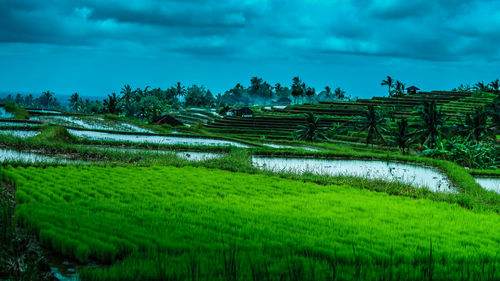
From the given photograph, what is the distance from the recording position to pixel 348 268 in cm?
504

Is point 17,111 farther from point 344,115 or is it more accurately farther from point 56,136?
point 344,115

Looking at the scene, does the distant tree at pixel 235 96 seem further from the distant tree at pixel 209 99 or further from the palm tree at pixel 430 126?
the palm tree at pixel 430 126

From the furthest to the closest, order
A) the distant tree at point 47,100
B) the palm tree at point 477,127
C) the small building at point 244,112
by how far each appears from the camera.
Result: the distant tree at point 47,100, the small building at point 244,112, the palm tree at point 477,127

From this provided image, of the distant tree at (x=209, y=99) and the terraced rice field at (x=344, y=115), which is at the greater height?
the distant tree at (x=209, y=99)

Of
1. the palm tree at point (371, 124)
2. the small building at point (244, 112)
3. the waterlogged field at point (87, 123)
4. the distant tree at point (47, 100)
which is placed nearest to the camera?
the waterlogged field at point (87, 123)

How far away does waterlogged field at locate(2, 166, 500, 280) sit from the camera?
4875 mm

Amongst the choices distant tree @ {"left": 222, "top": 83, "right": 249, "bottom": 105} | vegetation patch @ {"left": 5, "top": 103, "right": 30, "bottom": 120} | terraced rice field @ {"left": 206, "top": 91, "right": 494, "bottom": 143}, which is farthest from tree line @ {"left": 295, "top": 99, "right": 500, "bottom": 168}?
distant tree @ {"left": 222, "top": 83, "right": 249, "bottom": 105}

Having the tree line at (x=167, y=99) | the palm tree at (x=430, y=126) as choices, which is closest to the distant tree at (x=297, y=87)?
the tree line at (x=167, y=99)

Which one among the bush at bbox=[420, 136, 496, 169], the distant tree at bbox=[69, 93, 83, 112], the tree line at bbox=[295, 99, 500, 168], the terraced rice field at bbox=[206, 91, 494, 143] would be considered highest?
the distant tree at bbox=[69, 93, 83, 112]

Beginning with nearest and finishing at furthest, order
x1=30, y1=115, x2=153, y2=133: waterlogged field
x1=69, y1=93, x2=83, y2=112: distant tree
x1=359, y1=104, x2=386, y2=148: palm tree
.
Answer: x1=30, y1=115, x2=153, y2=133: waterlogged field → x1=359, y1=104, x2=386, y2=148: palm tree → x1=69, y1=93, x2=83, y2=112: distant tree

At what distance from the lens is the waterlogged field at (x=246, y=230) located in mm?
4875

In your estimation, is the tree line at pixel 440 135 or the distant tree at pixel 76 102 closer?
the tree line at pixel 440 135

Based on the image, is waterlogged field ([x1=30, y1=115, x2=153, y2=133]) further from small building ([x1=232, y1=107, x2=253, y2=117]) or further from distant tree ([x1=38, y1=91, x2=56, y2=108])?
distant tree ([x1=38, y1=91, x2=56, y2=108])

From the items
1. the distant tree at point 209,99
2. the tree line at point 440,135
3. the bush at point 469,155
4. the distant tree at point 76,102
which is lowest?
the bush at point 469,155
